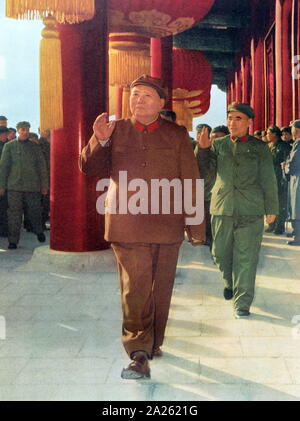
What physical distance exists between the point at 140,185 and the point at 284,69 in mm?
7632

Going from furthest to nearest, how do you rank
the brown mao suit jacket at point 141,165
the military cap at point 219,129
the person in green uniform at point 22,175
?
the person in green uniform at point 22,175 → the military cap at point 219,129 → the brown mao suit jacket at point 141,165

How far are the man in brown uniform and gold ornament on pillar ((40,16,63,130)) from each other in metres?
2.37

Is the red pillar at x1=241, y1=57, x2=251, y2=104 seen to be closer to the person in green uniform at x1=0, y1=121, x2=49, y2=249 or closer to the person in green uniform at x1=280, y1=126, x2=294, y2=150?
the person in green uniform at x1=280, y1=126, x2=294, y2=150

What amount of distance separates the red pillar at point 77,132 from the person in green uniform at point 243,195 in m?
1.83

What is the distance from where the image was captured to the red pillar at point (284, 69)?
32.5ft

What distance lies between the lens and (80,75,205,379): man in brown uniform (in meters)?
2.98

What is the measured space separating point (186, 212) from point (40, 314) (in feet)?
5.25

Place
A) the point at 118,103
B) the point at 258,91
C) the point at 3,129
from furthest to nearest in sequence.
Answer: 1. the point at 258,91
2. the point at 118,103
3. the point at 3,129

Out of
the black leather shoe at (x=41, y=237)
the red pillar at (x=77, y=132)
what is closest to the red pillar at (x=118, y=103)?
the black leather shoe at (x=41, y=237)

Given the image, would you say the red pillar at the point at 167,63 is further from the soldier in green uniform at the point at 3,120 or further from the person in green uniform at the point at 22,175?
the person in green uniform at the point at 22,175

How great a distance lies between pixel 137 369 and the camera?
9.52ft

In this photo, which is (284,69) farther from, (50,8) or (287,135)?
(50,8)

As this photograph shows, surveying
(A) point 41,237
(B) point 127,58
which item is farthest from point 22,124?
(B) point 127,58
